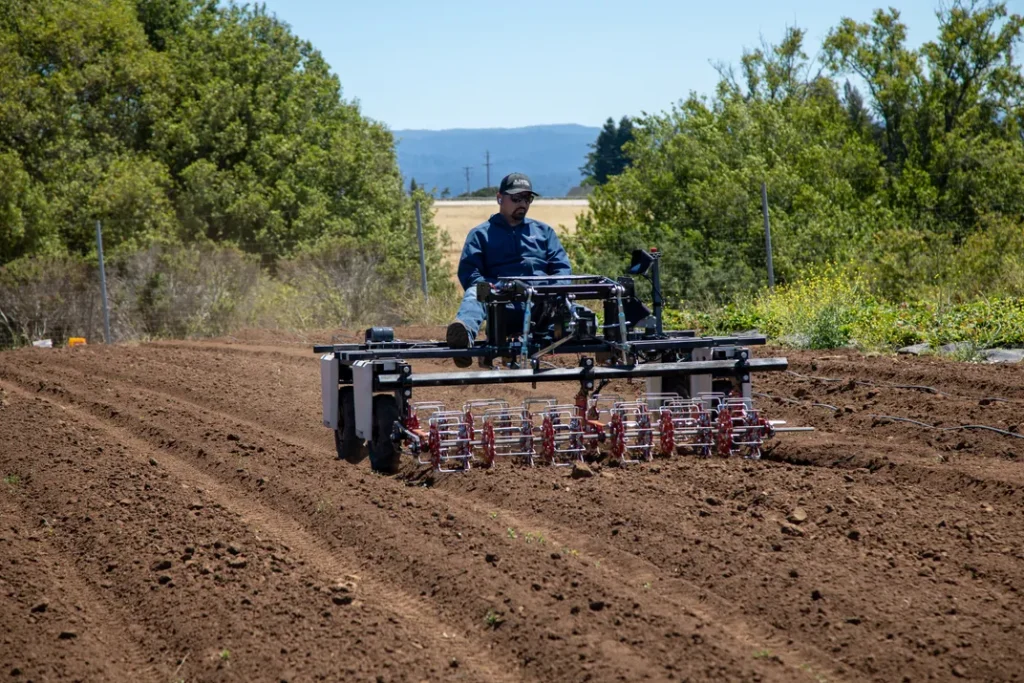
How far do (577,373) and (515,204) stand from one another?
2066 mm

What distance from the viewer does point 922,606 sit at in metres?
5.14

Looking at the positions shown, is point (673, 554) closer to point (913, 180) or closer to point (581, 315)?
point (581, 315)

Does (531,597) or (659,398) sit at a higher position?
(659,398)

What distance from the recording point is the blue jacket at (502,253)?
9289mm

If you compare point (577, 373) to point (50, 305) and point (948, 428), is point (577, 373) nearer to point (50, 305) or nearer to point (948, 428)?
point (948, 428)

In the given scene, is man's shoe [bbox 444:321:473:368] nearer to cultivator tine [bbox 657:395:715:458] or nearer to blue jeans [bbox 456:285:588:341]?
blue jeans [bbox 456:285:588:341]

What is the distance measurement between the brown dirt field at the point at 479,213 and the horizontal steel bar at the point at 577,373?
48317mm

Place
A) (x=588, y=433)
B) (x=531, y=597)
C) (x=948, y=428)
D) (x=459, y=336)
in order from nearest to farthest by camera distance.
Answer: (x=531, y=597), (x=588, y=433), (x=459, y=336), (x=948, y=428)

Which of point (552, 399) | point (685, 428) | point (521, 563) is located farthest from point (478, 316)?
point (521, 563)

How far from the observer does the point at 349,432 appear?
28.7 feet

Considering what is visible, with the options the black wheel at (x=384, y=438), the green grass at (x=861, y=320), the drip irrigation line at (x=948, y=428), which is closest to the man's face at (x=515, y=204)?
the black wheel at (x=384, y=438)

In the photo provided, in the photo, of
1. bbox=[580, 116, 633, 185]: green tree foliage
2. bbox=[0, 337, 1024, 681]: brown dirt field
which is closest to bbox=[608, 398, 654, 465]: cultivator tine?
bbox=[0, 337, 1024, 681]: brown dirt field

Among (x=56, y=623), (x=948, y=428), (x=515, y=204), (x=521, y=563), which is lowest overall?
(x=56, y=623)

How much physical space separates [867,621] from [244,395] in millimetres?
9056
